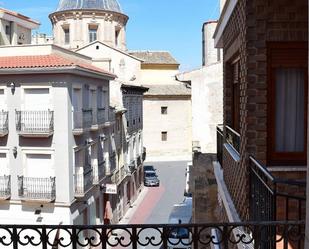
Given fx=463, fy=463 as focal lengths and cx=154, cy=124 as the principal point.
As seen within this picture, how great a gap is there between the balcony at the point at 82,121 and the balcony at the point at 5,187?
3.32 metres

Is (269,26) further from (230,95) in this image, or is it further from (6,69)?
(6,69)

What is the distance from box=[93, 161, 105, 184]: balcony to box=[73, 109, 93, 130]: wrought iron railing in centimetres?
235

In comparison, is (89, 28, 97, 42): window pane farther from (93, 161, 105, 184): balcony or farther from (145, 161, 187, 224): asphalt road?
(93, 161, 105, 184): balcony

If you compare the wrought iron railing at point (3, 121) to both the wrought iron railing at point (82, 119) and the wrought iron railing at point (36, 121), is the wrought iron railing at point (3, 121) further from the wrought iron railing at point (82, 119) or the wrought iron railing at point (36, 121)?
the wrought iron railing at point (82, 119)

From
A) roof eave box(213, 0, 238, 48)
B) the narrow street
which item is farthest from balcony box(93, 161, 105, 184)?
roof eave box(213, 0, 238, 48)

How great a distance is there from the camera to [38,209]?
19000 millimetres

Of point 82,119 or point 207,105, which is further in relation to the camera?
point 82,119

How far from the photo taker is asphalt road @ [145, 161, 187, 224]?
2723cm

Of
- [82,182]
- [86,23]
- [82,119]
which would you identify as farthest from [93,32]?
[82,182]

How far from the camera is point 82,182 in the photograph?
19.8 metres

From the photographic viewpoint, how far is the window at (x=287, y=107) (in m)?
5.46

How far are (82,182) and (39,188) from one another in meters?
1.98

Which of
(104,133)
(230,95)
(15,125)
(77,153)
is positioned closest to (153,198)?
(104,133)

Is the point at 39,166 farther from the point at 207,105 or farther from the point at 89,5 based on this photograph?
the point at 89,5
